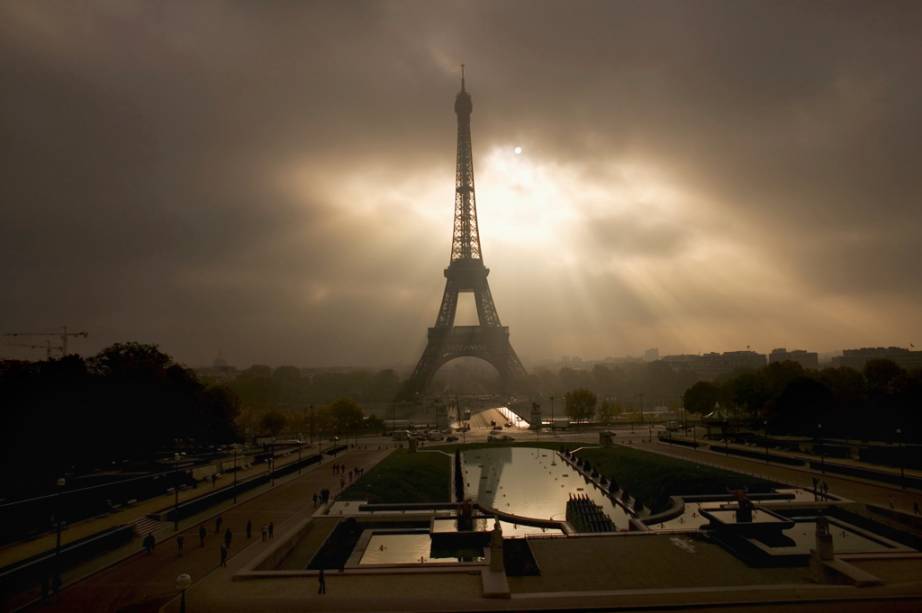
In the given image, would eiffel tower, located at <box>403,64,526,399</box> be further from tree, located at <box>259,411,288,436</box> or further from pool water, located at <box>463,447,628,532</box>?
pool water, located at <box>463,447,628,532</box>

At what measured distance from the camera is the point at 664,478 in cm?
2820

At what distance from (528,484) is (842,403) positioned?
88.8ft

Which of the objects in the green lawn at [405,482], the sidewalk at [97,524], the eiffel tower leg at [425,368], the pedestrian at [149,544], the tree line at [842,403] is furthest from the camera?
the eiffel tower leg at [425,368]

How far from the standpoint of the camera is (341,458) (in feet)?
134

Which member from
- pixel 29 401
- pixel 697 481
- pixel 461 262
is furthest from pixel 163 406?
pixel 461 262

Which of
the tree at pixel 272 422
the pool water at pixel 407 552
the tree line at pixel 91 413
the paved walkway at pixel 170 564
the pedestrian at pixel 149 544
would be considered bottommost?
the pool water at pixel 407 552

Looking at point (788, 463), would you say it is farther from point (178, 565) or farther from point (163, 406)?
point (163, 406)

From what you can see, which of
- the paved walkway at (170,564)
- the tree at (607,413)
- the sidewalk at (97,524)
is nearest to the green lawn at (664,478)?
the paved walkway at (170,564)

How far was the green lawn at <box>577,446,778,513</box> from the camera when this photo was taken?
2595cm

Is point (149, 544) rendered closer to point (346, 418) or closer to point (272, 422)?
point (272, 422)

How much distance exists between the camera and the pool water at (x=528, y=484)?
2548cm

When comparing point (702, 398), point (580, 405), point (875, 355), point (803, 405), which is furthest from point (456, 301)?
point (875, 355)

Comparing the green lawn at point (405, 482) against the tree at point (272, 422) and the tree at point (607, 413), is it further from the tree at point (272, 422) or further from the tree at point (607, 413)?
the tree at point (607, 413)

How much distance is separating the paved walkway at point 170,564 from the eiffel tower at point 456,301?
142 feet
